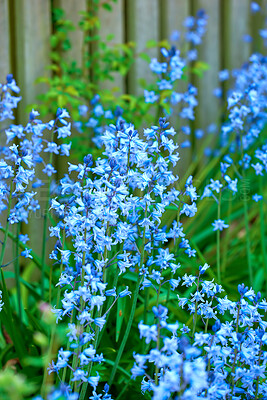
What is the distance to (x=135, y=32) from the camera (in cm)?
390

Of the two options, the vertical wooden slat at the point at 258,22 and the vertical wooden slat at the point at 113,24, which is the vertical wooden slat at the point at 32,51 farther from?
the vertical wooden slat at the point at 258,22

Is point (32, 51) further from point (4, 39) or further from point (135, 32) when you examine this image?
point (135, 32)

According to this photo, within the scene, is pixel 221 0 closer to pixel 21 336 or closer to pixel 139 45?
pixel 139 45

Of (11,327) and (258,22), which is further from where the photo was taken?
(258,22)

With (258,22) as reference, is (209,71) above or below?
below

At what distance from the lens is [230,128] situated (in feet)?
8.68

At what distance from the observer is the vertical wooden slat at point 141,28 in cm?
387

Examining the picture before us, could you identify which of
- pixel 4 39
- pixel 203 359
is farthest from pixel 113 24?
pixel 203 359

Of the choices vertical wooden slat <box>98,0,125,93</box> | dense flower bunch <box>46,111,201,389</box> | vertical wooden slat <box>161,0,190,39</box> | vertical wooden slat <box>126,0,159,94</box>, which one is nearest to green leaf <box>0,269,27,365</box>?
dense flower bunch <box>46,111,201,389</box>

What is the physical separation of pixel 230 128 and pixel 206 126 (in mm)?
2036

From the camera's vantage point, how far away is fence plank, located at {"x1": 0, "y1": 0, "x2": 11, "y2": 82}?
314 centimetres

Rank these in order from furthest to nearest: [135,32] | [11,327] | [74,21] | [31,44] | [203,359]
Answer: [135,32] → [74,21] → [31,44] → [11,327] → [203,359]

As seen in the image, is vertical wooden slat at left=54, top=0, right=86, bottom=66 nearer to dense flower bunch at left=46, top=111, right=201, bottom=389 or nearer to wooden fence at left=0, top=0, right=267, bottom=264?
wooden fence at left=0, top=0, right=267, bottom=264

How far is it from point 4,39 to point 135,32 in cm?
113
